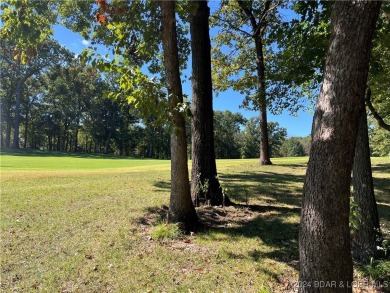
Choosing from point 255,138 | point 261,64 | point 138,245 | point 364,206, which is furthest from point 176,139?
point 255,138

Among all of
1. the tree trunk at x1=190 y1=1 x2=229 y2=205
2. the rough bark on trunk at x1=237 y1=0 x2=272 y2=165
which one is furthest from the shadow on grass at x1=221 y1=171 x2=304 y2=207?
the rough bark on trunk at x1=237 y1=0 x2=272 y2=165

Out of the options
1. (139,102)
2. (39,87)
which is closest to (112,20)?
(139,102)

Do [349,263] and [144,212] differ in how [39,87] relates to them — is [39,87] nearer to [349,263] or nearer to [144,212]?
[144,212]

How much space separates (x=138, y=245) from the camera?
4.46 metres

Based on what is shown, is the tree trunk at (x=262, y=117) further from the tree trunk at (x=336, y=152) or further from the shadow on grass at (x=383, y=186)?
the tree trunk at (x=336, y=152)

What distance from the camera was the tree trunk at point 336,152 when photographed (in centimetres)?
219

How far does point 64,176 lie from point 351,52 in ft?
35.4

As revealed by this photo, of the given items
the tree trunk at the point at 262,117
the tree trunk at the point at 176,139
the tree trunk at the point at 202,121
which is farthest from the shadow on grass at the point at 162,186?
the tree trunk at the point at 262,117

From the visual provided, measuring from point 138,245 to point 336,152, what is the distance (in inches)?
132

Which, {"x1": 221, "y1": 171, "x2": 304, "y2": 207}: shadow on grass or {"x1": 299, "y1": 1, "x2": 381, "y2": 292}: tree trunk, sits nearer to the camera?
{"x1": 299, "y1": 1, "x2": 381, "y2": 292}: tree trunk

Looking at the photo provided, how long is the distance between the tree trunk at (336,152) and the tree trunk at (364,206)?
5.46 feet

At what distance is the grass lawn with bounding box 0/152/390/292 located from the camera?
11.4ft

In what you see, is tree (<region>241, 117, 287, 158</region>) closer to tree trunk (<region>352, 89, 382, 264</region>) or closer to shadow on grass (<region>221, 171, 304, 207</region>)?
shadow on grass (<region>221, 171, 304, 207</region>)

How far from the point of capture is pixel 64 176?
10.8m
